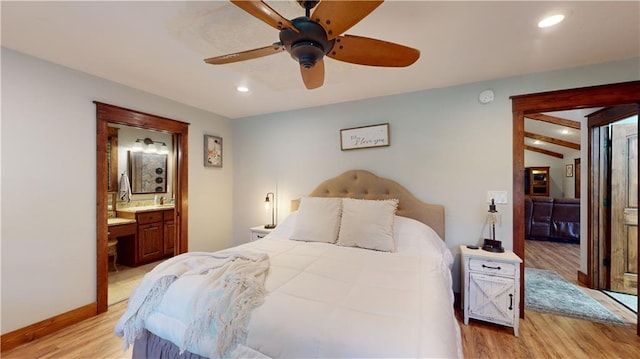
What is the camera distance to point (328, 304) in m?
1.24

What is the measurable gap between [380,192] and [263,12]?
2257 mm

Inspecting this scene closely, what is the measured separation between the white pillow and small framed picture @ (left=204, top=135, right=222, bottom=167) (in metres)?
1.76

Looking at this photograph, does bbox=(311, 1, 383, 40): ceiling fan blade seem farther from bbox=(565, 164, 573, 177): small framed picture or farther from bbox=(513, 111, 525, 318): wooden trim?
bbox=(565, 164, 573, 177): small framed picture

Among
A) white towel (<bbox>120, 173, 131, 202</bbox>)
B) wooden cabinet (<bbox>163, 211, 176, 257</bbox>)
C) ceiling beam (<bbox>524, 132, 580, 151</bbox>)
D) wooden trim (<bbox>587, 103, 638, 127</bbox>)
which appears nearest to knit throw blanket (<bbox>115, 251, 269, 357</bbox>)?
wooden cabinet (<bbox>163, 211, 176, 257</bbox>)

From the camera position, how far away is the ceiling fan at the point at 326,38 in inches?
41.6

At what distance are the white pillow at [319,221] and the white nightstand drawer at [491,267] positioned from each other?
125 centimetres

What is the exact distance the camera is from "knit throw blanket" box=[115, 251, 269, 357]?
47.0 inches

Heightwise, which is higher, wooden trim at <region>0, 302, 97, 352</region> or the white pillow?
the white pillow

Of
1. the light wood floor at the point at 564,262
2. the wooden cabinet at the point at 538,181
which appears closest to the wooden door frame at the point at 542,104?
the light wood floor at the point at 564,262

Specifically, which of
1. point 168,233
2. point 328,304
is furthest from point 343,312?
point 168,233

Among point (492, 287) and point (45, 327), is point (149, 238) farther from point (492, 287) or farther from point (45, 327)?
point (492, 287)

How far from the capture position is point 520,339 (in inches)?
82.5

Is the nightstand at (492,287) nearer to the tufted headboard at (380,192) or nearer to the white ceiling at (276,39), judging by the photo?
the tufted headboard at (380,192)

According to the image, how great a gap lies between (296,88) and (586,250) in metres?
3.96
